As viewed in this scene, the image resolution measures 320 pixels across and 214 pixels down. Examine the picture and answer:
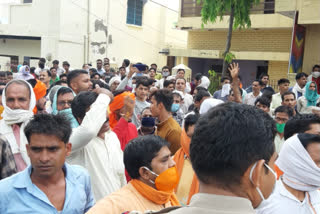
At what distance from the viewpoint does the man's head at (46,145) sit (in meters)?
2.04

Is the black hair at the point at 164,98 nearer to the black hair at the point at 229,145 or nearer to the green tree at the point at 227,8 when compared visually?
the black hair at the point at 229,145

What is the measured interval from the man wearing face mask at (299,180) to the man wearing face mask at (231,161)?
1.07m

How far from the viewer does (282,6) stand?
11.2 meters

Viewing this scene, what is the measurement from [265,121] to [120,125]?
7.27 feet

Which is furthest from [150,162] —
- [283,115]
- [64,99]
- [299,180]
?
[283,115]

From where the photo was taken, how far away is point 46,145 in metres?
2.07

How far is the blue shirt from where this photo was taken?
1884 mm

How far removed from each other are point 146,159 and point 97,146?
65 cm

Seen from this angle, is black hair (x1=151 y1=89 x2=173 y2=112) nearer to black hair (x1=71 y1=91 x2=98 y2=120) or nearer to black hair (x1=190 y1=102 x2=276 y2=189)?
black hair (x1=71 y1=91 x2=98 y2=120)

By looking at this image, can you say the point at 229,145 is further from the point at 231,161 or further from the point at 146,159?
the point at 146,159

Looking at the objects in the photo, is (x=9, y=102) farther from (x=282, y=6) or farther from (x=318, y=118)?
(x=282, y=6)

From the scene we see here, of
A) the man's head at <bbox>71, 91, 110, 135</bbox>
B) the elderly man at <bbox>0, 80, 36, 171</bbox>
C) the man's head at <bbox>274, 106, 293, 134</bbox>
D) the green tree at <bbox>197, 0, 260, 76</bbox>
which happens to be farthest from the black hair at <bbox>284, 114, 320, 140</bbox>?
the green tree at <bbox>197, 0, 260, 76</bbox>

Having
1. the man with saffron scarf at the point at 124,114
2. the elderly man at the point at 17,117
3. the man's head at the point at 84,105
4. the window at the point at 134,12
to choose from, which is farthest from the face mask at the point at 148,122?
the window at the point at 134,12

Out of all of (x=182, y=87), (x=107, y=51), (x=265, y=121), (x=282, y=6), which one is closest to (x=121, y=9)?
(x=107, y=51)
